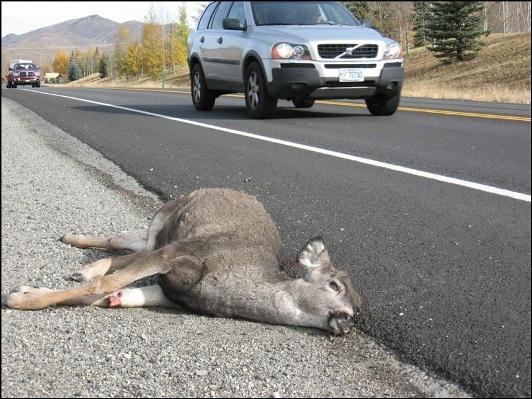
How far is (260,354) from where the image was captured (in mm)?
3098

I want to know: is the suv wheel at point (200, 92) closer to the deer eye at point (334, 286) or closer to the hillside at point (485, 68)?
the deer eye at point (334, 286)

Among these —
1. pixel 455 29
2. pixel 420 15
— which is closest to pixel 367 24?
pixel 420 15

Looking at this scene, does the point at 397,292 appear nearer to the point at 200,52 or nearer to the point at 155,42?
the point at 200,52

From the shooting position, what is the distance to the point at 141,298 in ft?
12.0

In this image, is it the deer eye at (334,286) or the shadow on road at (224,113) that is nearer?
the deer eye at (334,286)

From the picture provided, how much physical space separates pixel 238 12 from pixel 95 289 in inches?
402

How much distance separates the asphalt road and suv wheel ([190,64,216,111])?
2.19 m

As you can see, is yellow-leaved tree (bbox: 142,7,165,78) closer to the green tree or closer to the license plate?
the green tree

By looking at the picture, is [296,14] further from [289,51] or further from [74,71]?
[74,71]

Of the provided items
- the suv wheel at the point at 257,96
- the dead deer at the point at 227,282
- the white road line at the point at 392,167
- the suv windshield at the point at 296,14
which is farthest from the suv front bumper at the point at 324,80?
the dead deer at the point at 227,282

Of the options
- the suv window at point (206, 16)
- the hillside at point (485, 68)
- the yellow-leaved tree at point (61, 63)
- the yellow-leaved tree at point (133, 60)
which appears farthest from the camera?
the yellow-leaved tree at point (61, 63)

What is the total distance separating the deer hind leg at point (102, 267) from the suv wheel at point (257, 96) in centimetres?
772

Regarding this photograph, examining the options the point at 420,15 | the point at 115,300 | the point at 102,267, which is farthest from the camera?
the point at 420,15

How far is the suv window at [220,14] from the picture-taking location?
44.4ft
